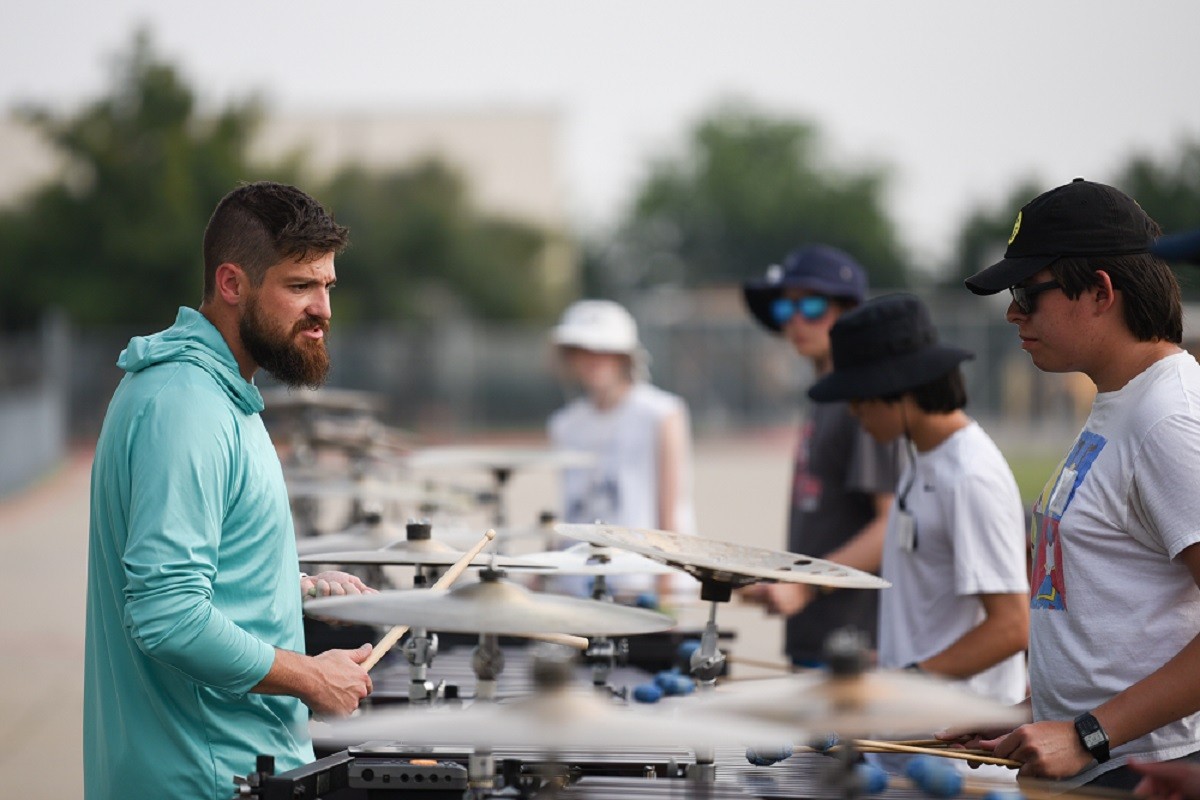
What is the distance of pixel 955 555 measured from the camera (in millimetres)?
4121

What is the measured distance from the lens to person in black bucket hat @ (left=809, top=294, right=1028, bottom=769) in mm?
4078

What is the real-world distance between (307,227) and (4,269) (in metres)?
39.8

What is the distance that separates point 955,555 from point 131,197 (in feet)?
121

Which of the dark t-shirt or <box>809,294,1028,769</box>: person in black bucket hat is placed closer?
<box>809,294,1028,769</box>: person in black bucket hat

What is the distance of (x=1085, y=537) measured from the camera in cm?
318

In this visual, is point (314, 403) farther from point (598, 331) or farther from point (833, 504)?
point (833, 504)

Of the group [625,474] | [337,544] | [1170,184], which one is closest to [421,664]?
[337,544]

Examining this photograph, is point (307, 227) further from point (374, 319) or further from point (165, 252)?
point (374, 319)

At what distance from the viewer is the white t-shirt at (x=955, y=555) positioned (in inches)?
161

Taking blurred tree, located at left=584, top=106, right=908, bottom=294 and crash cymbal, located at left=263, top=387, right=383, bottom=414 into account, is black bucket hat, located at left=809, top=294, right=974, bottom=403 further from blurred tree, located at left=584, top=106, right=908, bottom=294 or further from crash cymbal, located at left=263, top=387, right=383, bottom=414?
blurred tree, located at left=584, top=106, right=908, bottom=294

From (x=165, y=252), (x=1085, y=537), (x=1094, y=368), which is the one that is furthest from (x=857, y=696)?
(x=165, y=252)

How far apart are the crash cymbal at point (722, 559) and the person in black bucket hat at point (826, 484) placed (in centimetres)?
122

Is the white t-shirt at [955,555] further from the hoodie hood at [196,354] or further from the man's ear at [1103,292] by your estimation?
the hoodie hood at [196,354]

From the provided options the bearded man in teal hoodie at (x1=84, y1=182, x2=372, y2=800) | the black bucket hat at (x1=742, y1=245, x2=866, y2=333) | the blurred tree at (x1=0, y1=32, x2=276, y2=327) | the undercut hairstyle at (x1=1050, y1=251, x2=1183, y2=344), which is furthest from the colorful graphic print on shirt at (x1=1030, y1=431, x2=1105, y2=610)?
the blurred tree at (x1=0, y1=32, x2=276, y2=327)
